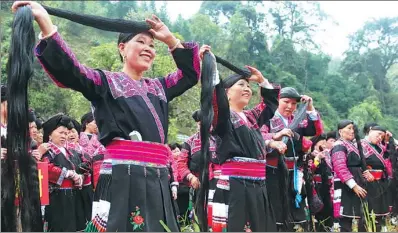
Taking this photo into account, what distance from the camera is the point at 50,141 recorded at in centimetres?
588

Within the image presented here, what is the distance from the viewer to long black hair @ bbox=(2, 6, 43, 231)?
96.7 inches

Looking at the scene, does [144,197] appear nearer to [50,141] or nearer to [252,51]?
[50,141]

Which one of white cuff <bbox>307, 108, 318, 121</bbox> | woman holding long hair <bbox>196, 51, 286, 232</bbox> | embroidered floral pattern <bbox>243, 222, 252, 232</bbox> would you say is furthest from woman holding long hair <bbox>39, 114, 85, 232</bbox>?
white cuff <bbox>307, 108, 318, 121</bbox>

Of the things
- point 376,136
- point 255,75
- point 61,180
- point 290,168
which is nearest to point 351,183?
point 376,136

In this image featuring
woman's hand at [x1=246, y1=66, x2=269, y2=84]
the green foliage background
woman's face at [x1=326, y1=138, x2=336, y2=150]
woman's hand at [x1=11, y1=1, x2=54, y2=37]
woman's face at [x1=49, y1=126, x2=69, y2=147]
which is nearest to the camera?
woman's hand at [x1=11, y1=1, x2=54, y2=37]

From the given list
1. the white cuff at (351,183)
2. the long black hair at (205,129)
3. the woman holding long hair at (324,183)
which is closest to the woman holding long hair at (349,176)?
the white cuff at (351,183)

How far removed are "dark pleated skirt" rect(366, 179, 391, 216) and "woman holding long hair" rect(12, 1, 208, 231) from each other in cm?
510

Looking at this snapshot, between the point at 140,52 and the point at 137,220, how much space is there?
965 mm

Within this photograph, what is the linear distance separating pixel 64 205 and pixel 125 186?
3.02m

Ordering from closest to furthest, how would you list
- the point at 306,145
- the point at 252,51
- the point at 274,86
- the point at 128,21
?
the point at 128,21, the point at 274,86, the point at 306,145, the point at 252,51

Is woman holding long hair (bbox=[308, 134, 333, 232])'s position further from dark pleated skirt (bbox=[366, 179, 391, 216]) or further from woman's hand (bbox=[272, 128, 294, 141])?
woman's hand (bbox=[272, 128, 294, 141])

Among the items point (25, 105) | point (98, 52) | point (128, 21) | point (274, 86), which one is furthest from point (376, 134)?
point (98, 52)

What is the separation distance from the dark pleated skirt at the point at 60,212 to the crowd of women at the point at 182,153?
10mm

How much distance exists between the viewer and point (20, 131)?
8.09ft
